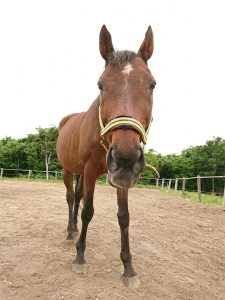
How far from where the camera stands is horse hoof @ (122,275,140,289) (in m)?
3.25

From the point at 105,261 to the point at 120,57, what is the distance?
2.39m

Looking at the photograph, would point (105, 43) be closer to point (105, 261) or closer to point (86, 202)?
point (86, 202)

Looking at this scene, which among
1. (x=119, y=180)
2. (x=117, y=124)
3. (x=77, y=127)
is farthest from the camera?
(x=77, y=127)

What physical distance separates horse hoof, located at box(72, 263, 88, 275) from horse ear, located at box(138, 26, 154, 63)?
2.29m

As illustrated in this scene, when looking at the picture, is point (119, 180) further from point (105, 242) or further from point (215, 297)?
point (105, 242)

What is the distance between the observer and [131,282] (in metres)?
3.28

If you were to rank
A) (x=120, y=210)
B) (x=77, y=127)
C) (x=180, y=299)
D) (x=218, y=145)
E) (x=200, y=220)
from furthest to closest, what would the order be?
(x=218, y=145) → (x=200, y=220) → (x=77, y=127) → (x=120, y=210) → (x=180, y=299)

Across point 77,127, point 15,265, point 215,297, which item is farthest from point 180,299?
point 77,127

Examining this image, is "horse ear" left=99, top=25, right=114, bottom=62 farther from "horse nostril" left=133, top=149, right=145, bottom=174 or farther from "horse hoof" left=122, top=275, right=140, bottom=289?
"horse hoof" left=122, top=275, right=140, bottom=289

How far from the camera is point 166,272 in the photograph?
376cm

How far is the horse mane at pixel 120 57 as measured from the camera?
292 cm

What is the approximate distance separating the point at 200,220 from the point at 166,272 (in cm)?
442

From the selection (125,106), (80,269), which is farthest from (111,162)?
(80,269)

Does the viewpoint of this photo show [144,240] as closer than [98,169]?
No
